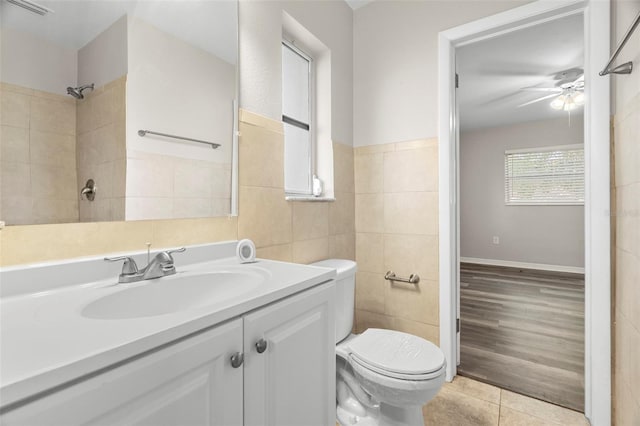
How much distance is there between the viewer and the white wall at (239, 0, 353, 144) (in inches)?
53.8

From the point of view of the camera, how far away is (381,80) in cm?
202

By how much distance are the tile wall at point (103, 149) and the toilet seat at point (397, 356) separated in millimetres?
1066

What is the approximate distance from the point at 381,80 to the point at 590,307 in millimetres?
1679

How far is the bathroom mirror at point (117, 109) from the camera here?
0.80 metres

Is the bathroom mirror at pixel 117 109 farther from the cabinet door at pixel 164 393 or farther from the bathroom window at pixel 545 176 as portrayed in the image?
the bathroom window at pixel 545 176

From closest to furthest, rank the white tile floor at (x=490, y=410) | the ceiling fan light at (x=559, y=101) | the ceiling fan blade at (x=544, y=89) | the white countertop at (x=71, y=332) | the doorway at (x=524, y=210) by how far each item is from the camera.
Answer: the white countertop at (x=71, y=332) < the white tile floor at (x=490, y=410) < the doorway at (x=524, y=210) < the ceiling fan blade at (x=544, y=89) < the ceiling fan light at (x=559, y=101)

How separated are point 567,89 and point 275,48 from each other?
3196 mm

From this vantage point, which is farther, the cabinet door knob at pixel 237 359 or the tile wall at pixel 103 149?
the tile wall at pixel 103 149

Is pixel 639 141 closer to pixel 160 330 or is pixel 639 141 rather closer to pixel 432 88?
pixel 432 88

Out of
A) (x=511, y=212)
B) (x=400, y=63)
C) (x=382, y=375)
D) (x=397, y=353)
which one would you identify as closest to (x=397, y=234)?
(x=397, y=353)

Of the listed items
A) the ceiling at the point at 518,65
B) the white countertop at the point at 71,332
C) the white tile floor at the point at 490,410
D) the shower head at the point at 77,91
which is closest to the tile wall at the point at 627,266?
the white tile floor at the point at 490,410

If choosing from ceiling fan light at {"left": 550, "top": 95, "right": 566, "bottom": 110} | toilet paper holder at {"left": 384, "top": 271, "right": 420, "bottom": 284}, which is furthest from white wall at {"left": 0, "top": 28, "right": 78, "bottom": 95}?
ceiling fan light at {"left": 550, "top": 95, "right": 566, "bottom": 110}

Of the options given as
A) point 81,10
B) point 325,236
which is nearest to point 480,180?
point 325,236

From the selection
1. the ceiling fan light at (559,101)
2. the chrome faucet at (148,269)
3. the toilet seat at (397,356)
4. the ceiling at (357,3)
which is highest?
the ceiling at (357,3)
